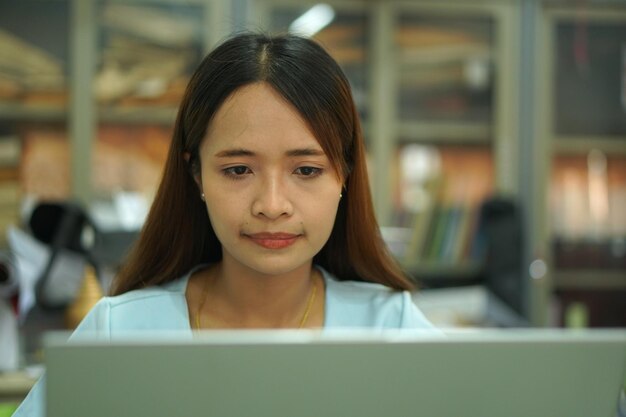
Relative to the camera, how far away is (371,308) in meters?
1.31

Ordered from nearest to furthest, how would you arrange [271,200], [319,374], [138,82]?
1. [319,374]
2. [271,200]
3. [138,82]

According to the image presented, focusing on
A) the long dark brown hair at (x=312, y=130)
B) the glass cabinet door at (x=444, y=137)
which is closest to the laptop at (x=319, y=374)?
the long dark brown hair at (x=312, y=130)

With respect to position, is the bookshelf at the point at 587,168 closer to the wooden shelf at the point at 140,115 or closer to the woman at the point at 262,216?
the wooden shelf at the point at 140,115

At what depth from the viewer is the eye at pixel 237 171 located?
112cm

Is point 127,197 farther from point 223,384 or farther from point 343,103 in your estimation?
point 223,384

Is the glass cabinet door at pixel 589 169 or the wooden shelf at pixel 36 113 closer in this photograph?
the wooden shelf at pixel 36 113

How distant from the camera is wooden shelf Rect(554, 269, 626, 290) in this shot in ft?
11.0

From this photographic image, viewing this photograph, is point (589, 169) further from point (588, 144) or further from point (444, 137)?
point (444, 137)

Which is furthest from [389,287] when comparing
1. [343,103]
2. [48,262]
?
Result: [48,262]

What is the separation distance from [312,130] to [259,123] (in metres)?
0.08

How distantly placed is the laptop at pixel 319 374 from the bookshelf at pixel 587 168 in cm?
265

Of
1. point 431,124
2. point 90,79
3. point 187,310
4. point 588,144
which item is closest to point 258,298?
point 187,310

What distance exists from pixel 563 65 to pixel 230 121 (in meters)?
2.44

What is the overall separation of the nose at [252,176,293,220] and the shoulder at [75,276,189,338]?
0.24 m
